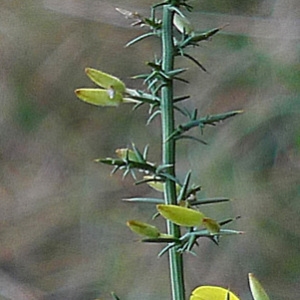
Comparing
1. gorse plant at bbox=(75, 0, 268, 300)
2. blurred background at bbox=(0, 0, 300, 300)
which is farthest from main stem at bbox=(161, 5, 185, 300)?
blurred background at bbox=(0, 0, 300, 300)

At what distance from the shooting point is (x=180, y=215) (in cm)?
23

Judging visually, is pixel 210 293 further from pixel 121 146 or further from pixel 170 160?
pixel 121 146

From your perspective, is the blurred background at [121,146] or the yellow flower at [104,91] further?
the blurred background at [121,146]

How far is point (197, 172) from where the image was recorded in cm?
113

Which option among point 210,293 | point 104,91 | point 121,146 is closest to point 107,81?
point 104,91

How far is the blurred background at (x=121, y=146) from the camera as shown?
110 centimetres

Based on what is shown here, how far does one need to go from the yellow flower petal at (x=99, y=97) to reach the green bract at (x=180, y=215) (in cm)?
6

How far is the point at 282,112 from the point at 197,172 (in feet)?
0.64

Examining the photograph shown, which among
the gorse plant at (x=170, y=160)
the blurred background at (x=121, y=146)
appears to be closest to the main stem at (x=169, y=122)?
the gorse plant at (x=170, y=160)

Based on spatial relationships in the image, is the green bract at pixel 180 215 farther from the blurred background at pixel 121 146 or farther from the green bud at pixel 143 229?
the blurred background at pixel 121 146

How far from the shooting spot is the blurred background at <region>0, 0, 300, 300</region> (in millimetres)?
1103

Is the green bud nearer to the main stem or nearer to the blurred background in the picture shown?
the main stem

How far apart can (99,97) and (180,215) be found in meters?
0.07

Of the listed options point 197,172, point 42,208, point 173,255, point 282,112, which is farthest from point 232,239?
point 173,255
